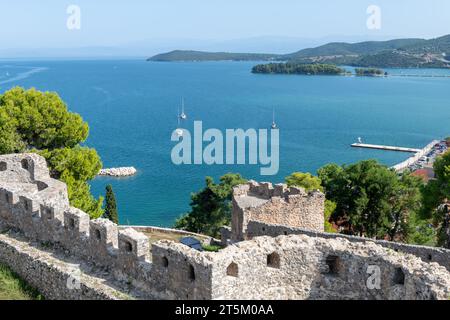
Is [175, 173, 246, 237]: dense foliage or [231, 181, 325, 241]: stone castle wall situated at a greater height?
[231, 181, 325, 241]: stone castle wall

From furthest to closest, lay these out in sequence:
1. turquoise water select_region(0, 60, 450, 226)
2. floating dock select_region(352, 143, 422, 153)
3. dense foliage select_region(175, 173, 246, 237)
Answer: floating dock select_region(352, 143, 422, 153) → turquoise water select_region(0, 60, 450, 226) → dense foliage select_region(175, 173, 246, 237)

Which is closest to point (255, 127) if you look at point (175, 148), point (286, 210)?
point (175, 148)

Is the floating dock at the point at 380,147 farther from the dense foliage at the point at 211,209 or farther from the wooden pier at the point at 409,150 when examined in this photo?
the dense foliage at the point at 211,209

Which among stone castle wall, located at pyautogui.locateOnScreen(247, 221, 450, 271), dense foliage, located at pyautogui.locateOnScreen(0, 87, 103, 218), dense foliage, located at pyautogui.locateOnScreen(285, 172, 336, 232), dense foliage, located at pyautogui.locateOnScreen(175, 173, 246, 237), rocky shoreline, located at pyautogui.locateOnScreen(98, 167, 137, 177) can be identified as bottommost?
rocky shoreline, located at pyautogui.locateOnScreen(98, 167, 137, 177)

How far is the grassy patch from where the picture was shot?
1530 cm

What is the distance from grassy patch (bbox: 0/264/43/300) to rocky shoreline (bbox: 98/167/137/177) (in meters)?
56.4

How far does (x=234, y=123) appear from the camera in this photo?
112 m

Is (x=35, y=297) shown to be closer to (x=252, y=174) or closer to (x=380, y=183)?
(x=380, y=183)

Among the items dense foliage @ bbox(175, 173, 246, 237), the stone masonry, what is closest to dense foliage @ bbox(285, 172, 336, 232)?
dense foliage @ bbox(175, 173, 246, 237)

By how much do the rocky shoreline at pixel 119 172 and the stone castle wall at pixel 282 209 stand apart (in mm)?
51044

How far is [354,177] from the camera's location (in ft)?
106

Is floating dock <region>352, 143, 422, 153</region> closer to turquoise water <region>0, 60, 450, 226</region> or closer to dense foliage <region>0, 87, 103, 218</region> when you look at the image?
turquoise water <region>0, 60, 450, 226</region>

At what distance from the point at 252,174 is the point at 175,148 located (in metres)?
19.9

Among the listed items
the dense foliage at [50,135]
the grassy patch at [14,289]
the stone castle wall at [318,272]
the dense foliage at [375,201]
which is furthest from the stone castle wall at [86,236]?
the dense foliage at [375,201]
